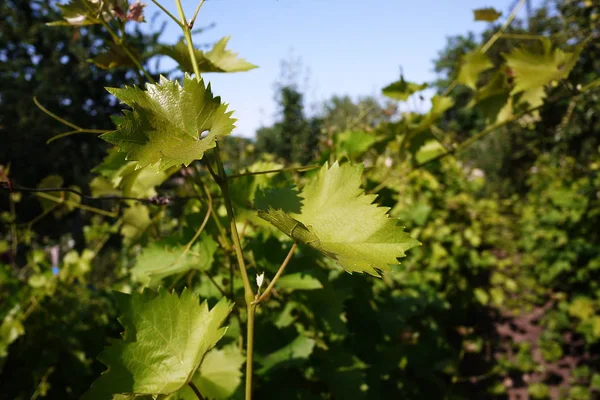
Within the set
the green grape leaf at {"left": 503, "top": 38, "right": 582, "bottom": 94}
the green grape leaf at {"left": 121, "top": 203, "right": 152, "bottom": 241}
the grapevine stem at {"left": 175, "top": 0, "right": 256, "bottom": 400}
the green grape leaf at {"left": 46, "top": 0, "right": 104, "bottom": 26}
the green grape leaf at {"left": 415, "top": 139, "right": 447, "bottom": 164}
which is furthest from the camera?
the green grape leaf at {"left": 415, "top": 139, "right": 447, "bottom": 164}

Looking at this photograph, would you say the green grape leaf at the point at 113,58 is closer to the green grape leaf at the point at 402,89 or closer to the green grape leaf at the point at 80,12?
the green grape leaf at the point at 80,12

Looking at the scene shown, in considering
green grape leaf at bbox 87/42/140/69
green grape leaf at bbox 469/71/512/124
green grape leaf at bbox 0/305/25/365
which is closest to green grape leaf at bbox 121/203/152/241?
green grape leaf at bbox 87/42/140/69

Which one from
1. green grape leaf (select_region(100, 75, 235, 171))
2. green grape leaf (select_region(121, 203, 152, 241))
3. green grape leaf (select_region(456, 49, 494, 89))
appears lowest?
green grape leaf (select_region(121, 203, 152, 241))

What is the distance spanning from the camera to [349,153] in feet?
3.98

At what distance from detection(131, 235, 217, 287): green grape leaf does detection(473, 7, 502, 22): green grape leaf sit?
1037 mm

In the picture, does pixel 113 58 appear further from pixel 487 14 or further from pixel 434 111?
pixel 487 14

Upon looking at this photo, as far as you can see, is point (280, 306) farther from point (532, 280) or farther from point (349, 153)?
point (532, 280)

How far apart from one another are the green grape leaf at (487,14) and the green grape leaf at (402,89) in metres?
0.25

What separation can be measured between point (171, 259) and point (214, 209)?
0.56 ft

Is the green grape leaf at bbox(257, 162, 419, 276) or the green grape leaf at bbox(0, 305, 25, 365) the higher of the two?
the green grape leaf at bbox(257, 162, 419, 276)

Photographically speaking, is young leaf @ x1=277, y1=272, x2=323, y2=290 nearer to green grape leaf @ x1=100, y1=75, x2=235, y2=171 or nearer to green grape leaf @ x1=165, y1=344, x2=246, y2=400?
green grape leaf @ x1=165, y1=344, x2=246, y2=400

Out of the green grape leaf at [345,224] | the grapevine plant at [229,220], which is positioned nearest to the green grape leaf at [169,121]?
the grapevine plant at [229,220]

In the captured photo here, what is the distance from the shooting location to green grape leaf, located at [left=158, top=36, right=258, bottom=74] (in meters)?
0.76

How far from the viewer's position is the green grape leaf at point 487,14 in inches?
46.6
